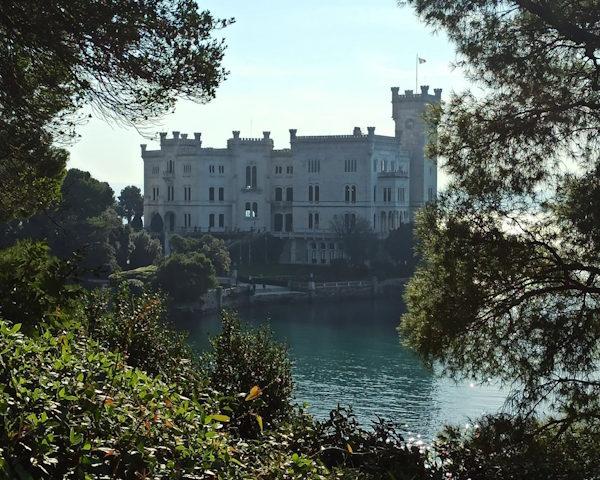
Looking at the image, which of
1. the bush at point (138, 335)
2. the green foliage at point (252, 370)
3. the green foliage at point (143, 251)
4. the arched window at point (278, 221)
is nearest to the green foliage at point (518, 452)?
the green foliage at point (252, 370)

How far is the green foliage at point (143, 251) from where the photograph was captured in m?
39.8

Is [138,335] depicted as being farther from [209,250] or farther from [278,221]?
[278,221]

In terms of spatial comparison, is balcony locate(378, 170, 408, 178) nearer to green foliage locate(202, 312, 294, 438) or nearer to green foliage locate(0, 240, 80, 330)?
green foliage locate(202, 312, 294, 438)

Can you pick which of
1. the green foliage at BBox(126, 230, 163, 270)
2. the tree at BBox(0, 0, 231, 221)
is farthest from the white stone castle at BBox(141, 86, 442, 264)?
the tree at BBox(0, 0, 231, 221)

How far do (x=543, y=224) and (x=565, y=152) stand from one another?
1.81 feet

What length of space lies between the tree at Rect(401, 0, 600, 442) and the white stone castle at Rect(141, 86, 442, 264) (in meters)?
39.7

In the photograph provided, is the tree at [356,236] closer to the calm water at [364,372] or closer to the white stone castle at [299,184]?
the white stone castle at [299,184]

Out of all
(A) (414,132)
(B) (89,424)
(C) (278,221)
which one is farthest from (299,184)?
(B) (89,424)

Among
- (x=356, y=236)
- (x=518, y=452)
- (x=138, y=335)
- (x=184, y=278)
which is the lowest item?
(x=518, y=452)

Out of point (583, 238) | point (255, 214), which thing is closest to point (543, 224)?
point (583, 238)

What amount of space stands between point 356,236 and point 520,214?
127ft

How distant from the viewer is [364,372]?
23.5 m

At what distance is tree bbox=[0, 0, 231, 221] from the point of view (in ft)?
21.4

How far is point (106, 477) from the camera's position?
2.98 meters
